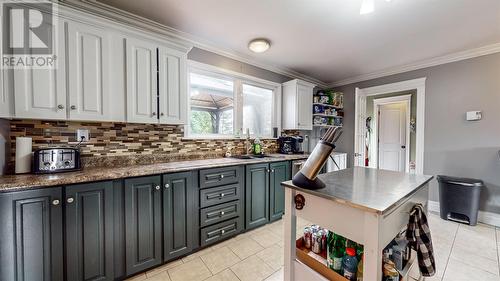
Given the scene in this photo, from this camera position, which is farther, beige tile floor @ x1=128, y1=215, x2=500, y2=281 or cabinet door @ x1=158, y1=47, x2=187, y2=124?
cabinet door @ x1=158, y1=47, x2=187, y2=124

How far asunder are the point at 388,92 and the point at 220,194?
368 cm

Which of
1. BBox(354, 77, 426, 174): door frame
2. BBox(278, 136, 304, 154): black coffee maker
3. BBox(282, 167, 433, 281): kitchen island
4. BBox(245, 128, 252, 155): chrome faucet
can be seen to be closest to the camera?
BBox(282, 167, 433, 281): kitchen island

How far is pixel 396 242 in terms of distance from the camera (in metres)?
1.32

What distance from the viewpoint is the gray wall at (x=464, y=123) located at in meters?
2.62

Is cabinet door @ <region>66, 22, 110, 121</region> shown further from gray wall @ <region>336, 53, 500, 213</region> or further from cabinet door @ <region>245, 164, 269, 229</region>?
gray wall @ <region>336, 53, 500, 213</region>

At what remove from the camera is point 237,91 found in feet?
9.95

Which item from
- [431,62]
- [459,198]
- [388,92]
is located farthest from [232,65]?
[459,198]

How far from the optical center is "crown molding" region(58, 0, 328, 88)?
5.84ft

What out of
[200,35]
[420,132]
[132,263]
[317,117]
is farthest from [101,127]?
[420,132]

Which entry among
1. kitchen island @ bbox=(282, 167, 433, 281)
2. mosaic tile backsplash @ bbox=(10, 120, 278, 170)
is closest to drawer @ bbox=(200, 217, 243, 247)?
mosaic tile backsplash @ bbox=(10, 120, 278, 170)

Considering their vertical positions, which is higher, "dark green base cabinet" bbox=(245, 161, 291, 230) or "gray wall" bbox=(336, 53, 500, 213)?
"gray wall" bbox=(336, 53, 500, 213)

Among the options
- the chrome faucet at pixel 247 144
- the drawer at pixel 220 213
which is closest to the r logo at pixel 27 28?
the drawer at pixel 220 213

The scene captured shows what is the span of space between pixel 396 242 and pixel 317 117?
2.85 metres

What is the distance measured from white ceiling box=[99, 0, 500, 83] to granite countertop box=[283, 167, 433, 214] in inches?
63.6
